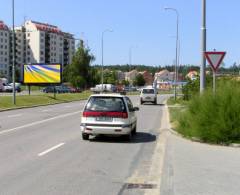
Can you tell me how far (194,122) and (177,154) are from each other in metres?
3.28

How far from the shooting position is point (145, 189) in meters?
8.36

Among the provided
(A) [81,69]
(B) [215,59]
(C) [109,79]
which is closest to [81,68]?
(A) [81,69]

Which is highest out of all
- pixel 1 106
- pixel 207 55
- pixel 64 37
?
pixel 64 37

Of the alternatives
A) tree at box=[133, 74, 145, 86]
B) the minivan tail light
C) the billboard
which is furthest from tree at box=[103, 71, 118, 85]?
the minivan tail light

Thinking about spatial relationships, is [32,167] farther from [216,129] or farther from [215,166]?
[216,129]

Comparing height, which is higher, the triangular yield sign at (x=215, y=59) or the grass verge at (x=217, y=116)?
the triangular yield sign at (x=215, y=59)

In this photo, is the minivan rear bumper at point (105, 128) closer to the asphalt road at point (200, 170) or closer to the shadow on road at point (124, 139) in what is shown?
the shadow on road at point (124, 139)

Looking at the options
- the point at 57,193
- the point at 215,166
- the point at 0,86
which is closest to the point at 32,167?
the point at 57,193

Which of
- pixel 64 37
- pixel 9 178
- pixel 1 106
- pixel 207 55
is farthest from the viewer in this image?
pixel 64 37

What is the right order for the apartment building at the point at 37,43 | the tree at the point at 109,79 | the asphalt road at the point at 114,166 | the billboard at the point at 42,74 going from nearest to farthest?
the asphalt road at the point at 114,166, the billboard at the point at 42,74, the tree at the point at 109,79, the apartment building at the point at 37,43

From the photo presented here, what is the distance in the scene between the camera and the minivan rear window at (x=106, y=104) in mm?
15977

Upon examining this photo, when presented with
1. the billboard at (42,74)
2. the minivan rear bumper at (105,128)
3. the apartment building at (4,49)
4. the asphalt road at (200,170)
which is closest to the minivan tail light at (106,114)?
the minivan rear bumper at (105,128)

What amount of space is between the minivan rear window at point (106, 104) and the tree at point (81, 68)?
96.0m

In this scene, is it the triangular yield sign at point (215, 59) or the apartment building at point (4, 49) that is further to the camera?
the apartment building at point (4, 49)
